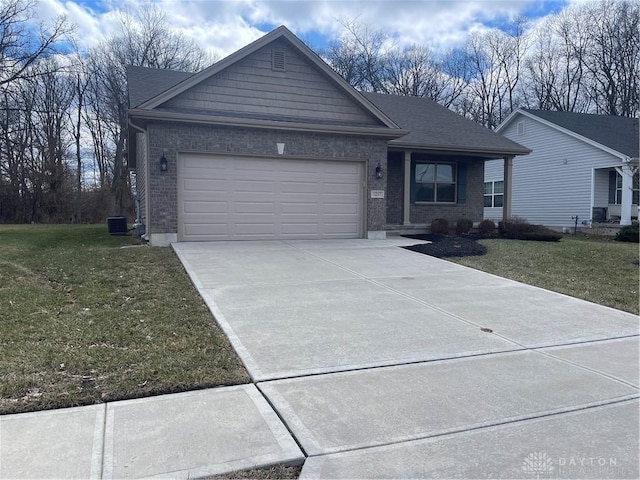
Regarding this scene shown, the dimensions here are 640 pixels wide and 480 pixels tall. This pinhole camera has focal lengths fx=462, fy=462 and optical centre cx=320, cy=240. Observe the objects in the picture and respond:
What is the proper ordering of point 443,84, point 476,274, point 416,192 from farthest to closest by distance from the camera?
point 443,84
point 416,192
point 476,274

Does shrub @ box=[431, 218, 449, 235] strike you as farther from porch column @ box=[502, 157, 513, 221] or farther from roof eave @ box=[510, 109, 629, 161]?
roof eave @ box=[510, 109, 629, 161]

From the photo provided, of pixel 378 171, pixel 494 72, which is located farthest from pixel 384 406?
pixel 494 72

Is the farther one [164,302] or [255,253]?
[255,253]

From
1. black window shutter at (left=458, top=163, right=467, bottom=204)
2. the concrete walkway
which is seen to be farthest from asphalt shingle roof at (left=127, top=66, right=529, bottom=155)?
the concrete walkway

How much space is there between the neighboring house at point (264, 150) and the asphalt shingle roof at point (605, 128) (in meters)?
11.5

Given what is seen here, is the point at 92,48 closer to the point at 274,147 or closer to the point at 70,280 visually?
the point at 274,147

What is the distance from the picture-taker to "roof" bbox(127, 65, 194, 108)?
13.7m

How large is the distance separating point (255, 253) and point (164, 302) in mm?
4100

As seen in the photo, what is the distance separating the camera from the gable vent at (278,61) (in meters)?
12.2

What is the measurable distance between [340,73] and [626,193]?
21205mm

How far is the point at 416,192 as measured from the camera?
16.1 meters

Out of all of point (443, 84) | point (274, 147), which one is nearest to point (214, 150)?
point (274, 147)

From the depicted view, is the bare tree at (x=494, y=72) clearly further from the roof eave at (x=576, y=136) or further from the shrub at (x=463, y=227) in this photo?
the shrub at (x=463, y=227)

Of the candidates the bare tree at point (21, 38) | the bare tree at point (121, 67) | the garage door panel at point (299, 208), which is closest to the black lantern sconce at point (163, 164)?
the garage door panel at point (299, 208)
